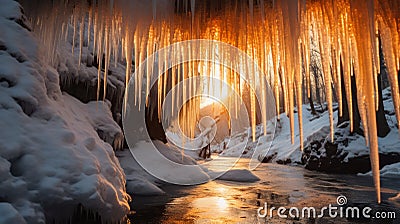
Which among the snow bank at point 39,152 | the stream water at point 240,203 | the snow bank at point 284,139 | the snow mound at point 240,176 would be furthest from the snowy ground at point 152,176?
the snow bank at point 284,139

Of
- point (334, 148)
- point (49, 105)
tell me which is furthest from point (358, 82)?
point (334, 148)

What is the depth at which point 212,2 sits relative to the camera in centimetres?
341

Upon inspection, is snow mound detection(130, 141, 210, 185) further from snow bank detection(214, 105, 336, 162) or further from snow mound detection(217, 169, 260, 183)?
snow bank detection(214, 105, 336, 162)

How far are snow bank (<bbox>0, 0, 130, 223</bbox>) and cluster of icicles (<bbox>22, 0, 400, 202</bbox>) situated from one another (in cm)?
69

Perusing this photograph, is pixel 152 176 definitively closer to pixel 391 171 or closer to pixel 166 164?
pixel 166 164

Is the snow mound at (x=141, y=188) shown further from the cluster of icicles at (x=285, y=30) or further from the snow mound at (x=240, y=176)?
the snow mound at (x=240, y=176)

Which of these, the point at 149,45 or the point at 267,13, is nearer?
the point at 267,13

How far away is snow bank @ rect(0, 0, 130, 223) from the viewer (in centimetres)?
286

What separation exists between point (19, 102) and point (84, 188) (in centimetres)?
140

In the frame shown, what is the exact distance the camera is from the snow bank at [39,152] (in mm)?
2857

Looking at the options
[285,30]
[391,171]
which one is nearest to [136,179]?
[285,30]

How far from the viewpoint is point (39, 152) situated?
10.5 feet

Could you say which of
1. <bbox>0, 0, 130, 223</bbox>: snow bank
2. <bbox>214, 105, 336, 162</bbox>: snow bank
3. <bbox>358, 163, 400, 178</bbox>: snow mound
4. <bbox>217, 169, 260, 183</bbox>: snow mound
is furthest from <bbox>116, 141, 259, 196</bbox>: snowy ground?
<bbox>358, 163, 400, 178</bbox>: snow mound

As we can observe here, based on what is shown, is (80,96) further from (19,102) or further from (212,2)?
(212,2)
